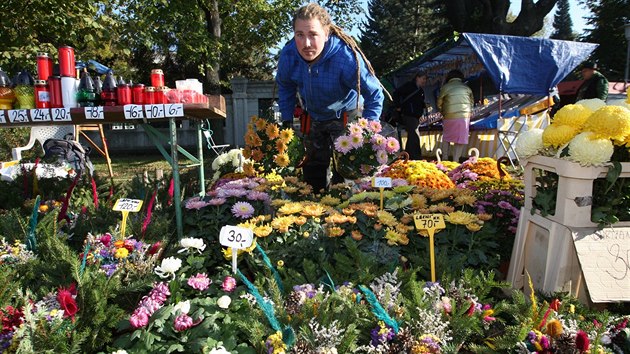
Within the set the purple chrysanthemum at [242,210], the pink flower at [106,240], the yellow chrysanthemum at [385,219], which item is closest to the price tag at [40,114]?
the pink flower at [106,240]

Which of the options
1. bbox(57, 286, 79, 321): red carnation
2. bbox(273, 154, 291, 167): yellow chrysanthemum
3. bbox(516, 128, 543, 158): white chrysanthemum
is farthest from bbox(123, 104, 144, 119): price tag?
bbox(516, 128, 543, 158): white chrysanthemum

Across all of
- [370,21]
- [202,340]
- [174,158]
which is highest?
[370,21]

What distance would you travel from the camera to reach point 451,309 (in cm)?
147

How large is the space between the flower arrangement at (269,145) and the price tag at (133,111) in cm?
94

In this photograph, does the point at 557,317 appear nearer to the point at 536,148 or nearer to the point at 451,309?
the point at 451,309

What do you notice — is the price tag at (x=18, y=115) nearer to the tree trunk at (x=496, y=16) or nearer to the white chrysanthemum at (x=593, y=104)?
the white chrysanthemum at (x=593, y=104)

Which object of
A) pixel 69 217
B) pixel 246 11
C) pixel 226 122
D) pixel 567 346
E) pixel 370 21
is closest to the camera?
pixel 567 346

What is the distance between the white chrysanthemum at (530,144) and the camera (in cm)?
183

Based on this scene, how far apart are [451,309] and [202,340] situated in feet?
2.77

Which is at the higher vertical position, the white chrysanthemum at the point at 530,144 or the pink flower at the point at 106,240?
the white chrysanthemum at the point at 530,144

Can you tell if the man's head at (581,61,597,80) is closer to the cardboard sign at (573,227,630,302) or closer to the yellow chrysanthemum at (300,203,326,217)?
the cardboard sign at (573,227,630,302)

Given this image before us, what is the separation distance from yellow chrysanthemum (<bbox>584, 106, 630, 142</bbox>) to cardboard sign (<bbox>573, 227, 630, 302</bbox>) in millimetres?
373

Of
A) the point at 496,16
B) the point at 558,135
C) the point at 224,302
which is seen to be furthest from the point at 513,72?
the point at 496,16

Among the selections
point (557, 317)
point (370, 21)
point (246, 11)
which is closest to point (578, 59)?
point (557, 317)
